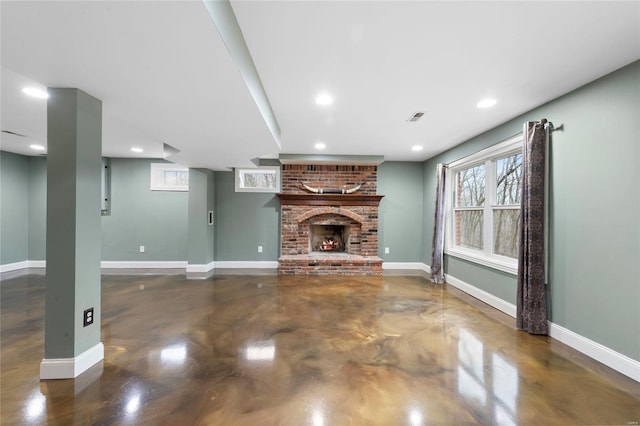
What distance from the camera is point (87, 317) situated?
6.66 ft

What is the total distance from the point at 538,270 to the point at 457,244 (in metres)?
2.09

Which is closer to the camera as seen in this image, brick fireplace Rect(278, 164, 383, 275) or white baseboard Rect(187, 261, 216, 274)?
white baseboard Rect(187, 261, 216, 274)

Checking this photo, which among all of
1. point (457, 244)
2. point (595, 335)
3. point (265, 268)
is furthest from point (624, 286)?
point (265, 268)

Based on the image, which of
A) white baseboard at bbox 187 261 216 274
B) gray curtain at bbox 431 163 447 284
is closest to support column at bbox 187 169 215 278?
white baseboard at bbox 187 261 216 274

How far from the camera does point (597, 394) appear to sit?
1.77 m

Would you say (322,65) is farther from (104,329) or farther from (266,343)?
(104,329)

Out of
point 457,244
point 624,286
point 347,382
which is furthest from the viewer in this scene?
point 457,244

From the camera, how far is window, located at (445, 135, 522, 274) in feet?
11.0

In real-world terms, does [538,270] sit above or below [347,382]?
above

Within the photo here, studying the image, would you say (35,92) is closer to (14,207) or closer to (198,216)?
(198,216)

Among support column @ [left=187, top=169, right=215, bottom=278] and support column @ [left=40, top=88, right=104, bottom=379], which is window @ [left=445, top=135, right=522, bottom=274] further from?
support column @ [left=187, top=169, right=215, bottom=278]

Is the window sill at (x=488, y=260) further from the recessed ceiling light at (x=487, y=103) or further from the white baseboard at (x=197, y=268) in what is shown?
the white baseboard at (x=197, y=268)

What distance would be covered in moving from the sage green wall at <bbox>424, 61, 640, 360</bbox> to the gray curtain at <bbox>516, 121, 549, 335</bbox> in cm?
A: 9

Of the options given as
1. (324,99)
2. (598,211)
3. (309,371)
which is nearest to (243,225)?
(324,99)
